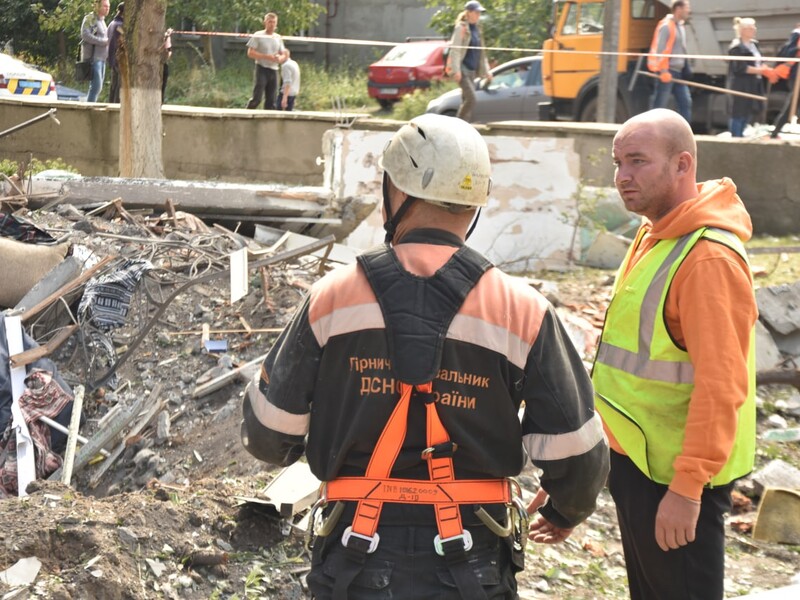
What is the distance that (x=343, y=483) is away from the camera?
2326mm

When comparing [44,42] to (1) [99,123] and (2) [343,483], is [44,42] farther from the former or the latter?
(2) [343,483]

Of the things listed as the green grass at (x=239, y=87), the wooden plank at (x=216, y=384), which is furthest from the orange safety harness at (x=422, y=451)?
the green grass at (x=239, y=87)

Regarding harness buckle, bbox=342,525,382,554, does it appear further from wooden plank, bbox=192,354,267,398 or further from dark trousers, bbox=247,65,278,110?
dark trousers, bbox=247,65,278,110

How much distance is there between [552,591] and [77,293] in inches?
171

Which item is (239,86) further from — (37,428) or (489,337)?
(489,337)

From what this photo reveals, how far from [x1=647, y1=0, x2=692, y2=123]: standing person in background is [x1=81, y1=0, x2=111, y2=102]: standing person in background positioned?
8.60 meters

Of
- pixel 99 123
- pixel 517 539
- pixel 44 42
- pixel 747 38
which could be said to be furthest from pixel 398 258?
pixel 44 42

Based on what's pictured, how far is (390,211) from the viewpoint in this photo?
242 cm

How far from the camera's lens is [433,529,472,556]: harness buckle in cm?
223

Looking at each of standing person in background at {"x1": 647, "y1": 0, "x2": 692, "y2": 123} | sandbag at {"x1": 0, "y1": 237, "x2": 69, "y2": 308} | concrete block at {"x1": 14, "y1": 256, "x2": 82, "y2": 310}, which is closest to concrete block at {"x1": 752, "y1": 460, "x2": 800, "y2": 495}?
concrete block at {"x1": 14, "y1": 256, "x2": 82, "y2": 310}

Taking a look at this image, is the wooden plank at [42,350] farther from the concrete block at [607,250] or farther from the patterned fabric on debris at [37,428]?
the concrete block at [607,250]

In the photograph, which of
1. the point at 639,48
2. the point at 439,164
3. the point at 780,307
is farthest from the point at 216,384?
the point at 639,48

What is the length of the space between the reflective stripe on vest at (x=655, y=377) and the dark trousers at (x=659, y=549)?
0.21ft

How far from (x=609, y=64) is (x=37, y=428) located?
8.19m
